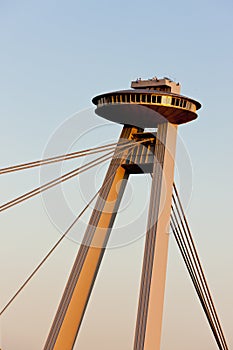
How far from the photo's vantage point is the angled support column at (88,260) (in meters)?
23.2

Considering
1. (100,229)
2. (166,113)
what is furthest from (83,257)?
(166,113)

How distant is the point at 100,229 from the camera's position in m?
24.0

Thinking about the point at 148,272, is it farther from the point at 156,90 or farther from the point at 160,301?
the point at 156,90

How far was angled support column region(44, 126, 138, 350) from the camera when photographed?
23.2 metres

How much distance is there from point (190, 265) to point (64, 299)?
3072 millimetres

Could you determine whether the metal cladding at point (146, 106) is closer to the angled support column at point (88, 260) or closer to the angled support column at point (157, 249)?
the angled support column at point (157, 249)

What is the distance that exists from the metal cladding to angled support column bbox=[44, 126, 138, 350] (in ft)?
2.29

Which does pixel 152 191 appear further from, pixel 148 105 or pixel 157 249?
pixel 148 105

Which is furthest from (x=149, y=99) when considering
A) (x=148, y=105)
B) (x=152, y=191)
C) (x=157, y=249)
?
(x=157, y=249)

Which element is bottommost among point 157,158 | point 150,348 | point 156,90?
point 150,348

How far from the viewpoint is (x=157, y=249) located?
22.5 metres

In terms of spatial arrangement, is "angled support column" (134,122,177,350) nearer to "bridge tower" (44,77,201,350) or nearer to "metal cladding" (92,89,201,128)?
"bridge tower" (44,77,201,350)

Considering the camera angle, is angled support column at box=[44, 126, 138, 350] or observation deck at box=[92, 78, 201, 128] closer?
angled support column at box=[44, 126, 138, 350]

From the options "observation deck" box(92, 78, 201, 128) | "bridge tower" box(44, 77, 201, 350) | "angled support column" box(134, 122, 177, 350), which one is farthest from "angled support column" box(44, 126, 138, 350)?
"angled support column" box(134, 122, 177, 350)
